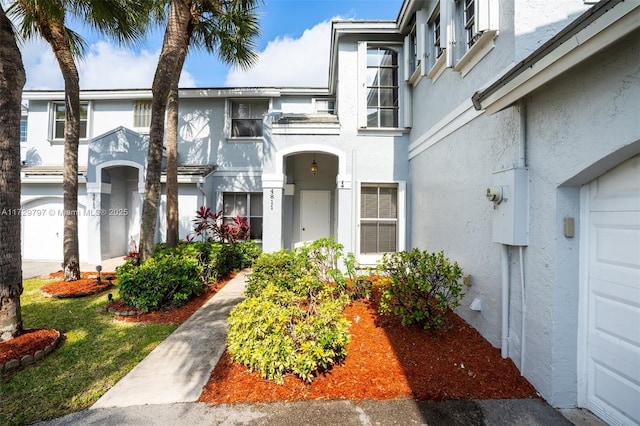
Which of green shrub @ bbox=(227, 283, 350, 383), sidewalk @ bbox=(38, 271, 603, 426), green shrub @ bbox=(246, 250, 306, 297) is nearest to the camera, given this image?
sidewalk @ bbox=(38, 271, 603, 426)

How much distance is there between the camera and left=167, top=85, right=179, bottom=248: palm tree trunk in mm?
7914

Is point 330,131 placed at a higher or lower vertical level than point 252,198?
higher

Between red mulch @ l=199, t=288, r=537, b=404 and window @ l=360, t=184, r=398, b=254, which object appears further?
window @ l=360, t=184, r=398, b=254

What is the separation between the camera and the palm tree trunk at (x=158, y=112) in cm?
664

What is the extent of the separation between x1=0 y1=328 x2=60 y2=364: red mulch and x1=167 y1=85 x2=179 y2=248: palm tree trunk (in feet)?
11.3

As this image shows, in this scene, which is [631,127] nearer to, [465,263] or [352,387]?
[465,263]

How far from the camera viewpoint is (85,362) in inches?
159

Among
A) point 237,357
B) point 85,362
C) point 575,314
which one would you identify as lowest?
point 85,362

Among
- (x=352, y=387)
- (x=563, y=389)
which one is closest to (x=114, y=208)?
(x=352, y=387)

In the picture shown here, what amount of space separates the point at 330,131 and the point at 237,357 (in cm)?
592

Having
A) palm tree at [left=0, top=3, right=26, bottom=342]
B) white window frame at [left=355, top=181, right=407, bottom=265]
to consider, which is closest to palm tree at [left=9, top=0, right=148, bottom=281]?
palm tree at [left=0, top=3, right=26, bottom=342]

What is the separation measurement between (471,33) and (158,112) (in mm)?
6711

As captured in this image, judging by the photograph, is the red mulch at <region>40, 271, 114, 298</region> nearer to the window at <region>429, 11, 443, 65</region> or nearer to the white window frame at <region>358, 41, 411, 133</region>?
the white window frame at <region>358, 41, 411, 133</region>

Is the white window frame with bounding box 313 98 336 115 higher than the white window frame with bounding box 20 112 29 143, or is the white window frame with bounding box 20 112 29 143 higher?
the white window frame with bounding box 313 98 336 115
